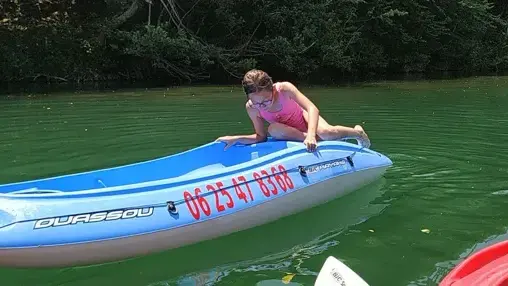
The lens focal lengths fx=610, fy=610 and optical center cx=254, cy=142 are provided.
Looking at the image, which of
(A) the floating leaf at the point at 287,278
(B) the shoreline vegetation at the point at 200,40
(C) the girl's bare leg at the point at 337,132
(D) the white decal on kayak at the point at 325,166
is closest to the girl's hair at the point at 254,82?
(D) the white decal on kayak at the point at 325,166

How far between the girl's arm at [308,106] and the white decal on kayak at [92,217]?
6.04 feet

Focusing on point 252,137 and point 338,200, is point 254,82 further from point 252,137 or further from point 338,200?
point 338,200

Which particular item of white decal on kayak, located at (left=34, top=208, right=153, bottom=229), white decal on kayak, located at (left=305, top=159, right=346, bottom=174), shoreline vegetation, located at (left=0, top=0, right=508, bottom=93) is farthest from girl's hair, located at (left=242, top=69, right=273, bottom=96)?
shoreline vegetation, located at (left=0, top=0, right=508, bottom=93)

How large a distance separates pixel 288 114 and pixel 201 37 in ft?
50.3

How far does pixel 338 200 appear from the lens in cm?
543

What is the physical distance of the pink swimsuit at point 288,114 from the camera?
5.49 meters

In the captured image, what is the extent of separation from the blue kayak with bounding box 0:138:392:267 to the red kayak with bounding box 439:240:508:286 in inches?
71.9

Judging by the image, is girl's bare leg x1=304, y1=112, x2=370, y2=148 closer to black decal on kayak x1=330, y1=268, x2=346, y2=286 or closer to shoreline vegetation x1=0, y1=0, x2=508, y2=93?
black decal on kayak x1=330, y1=268, x2=346, y2=286

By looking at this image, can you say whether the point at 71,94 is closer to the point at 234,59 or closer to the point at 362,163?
the point at 234,59

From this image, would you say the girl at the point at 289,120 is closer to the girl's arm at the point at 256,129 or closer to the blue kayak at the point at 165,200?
the girl's arm at the point at 256,129

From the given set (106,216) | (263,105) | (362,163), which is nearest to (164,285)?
(106,216)

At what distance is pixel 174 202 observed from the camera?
3977 millimetres

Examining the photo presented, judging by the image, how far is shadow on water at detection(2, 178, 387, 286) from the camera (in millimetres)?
3748

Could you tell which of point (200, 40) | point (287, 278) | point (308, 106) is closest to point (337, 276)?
point (287, 278)
